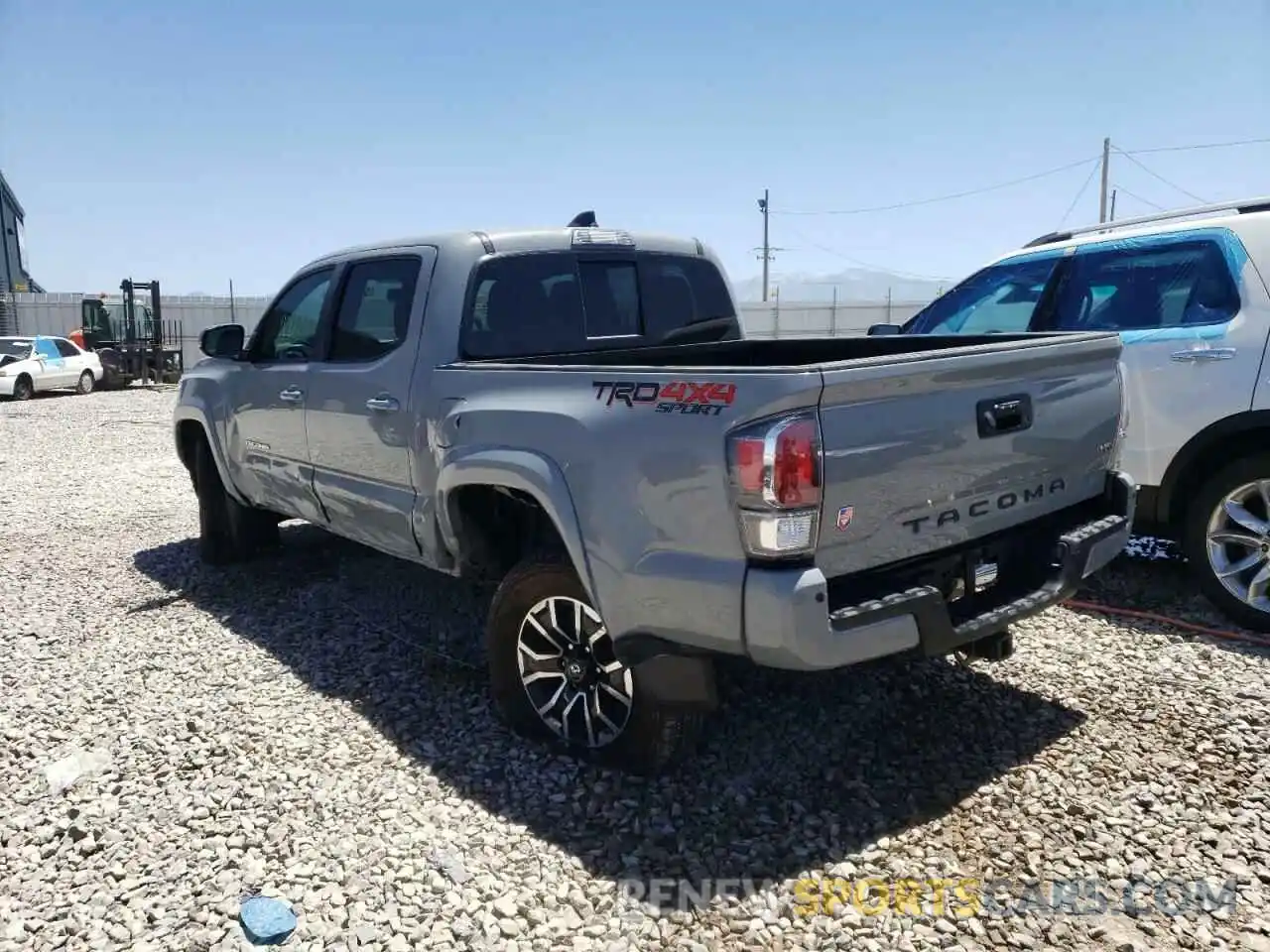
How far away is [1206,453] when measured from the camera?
466cm

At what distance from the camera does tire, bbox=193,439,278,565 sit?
6355 mm

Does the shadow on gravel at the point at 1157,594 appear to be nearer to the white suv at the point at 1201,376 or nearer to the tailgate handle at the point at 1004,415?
the white suv at the point at 1201,376

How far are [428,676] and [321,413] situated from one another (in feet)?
4.74

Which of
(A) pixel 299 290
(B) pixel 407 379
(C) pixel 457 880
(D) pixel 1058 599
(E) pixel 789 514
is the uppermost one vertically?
(A) pixel 299 290

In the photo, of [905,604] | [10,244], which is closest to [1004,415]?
[905,604]

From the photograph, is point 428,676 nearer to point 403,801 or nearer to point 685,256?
point 403,801

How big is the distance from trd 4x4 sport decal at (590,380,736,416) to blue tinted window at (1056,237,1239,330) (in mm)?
3275

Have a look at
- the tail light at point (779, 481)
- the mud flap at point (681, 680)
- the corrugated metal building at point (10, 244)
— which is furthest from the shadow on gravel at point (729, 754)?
the corrugated metal building at point (10, 244)

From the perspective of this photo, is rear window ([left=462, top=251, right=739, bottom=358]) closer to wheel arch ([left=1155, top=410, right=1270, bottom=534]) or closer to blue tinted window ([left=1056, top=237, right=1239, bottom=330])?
blue tinted window ([left=1056, top=237, right=1239, bottom=330])

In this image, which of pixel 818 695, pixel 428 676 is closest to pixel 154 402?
pixel 428 676

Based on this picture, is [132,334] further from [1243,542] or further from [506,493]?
[1243,542]

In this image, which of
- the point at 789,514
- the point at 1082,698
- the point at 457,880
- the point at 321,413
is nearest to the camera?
the point at 789,514

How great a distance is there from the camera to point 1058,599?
3322 mm

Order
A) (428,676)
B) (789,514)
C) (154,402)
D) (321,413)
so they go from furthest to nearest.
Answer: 1. (154,402)
2. (321,413)
3. (428,676)
4. (789,514)
